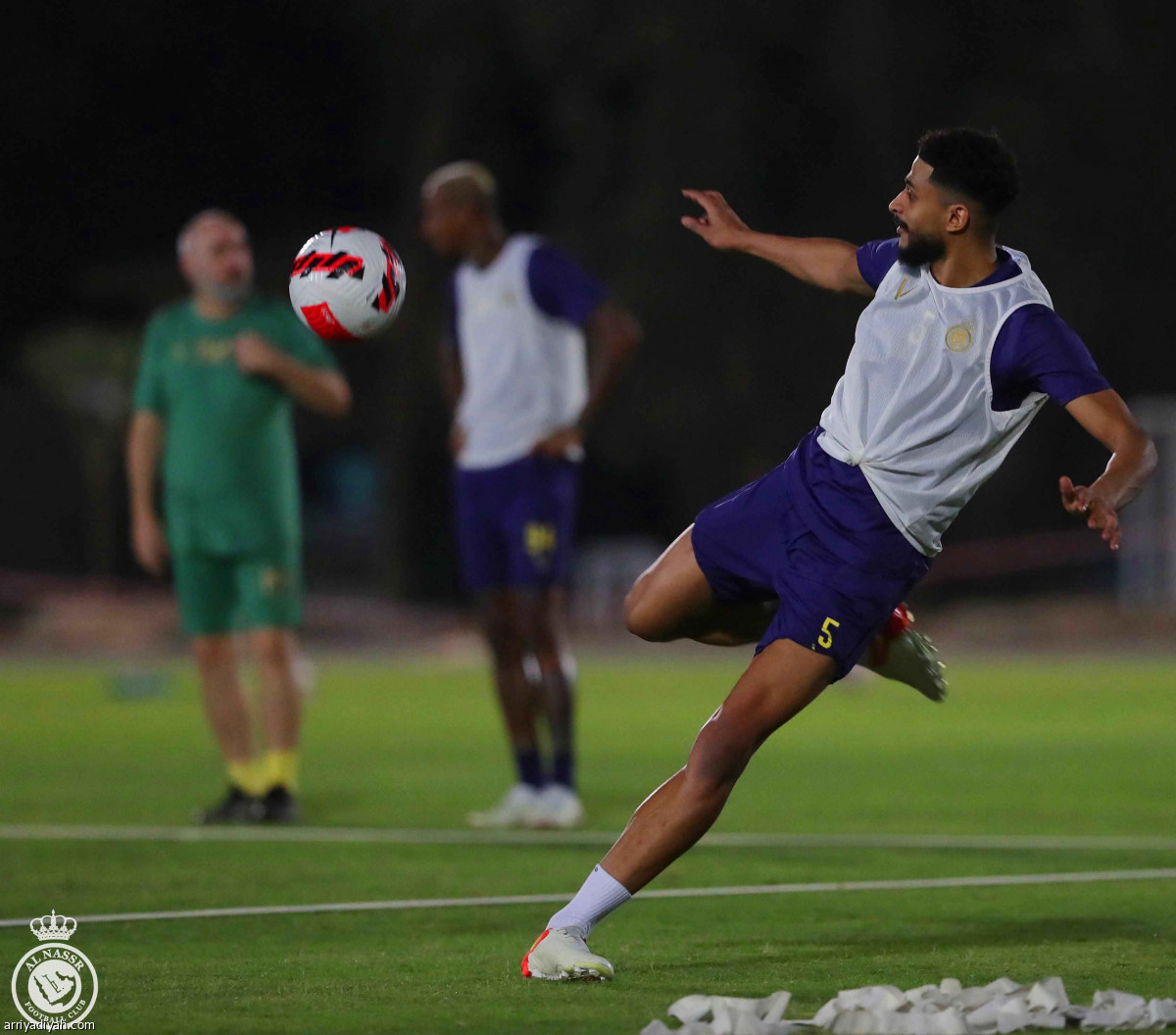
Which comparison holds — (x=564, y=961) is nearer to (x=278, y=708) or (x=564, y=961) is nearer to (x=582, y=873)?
(x=582, y=873)

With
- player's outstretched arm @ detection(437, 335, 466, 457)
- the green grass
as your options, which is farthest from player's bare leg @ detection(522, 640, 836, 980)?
player's outstretched arm @ detection(437, 335, 466, 457)

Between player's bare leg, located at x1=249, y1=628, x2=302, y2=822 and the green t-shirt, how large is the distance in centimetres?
43

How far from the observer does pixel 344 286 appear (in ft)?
24.1

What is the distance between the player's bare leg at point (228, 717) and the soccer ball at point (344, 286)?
9.31ft

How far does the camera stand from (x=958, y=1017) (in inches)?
187

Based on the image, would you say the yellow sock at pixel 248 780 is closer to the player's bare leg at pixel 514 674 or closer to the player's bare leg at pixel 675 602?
the player's bare leg at pixel 514 674

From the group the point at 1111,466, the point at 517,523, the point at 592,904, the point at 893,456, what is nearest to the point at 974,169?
the point at 893,456

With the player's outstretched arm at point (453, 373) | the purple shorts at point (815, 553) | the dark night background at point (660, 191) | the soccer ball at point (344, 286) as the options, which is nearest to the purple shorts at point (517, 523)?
the player's outstretched arm at point (453, 373)

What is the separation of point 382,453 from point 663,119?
719 cm

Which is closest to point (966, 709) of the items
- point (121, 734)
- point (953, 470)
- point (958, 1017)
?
point (121, 734)

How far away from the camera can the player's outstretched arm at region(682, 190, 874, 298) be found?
6266mm

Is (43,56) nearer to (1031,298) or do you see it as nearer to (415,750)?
(415,750)

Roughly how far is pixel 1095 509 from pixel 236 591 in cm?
551

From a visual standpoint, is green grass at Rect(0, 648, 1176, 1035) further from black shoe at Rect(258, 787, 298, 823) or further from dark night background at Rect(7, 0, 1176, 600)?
dark night background at Rect(7, 0, 1176, 600)
